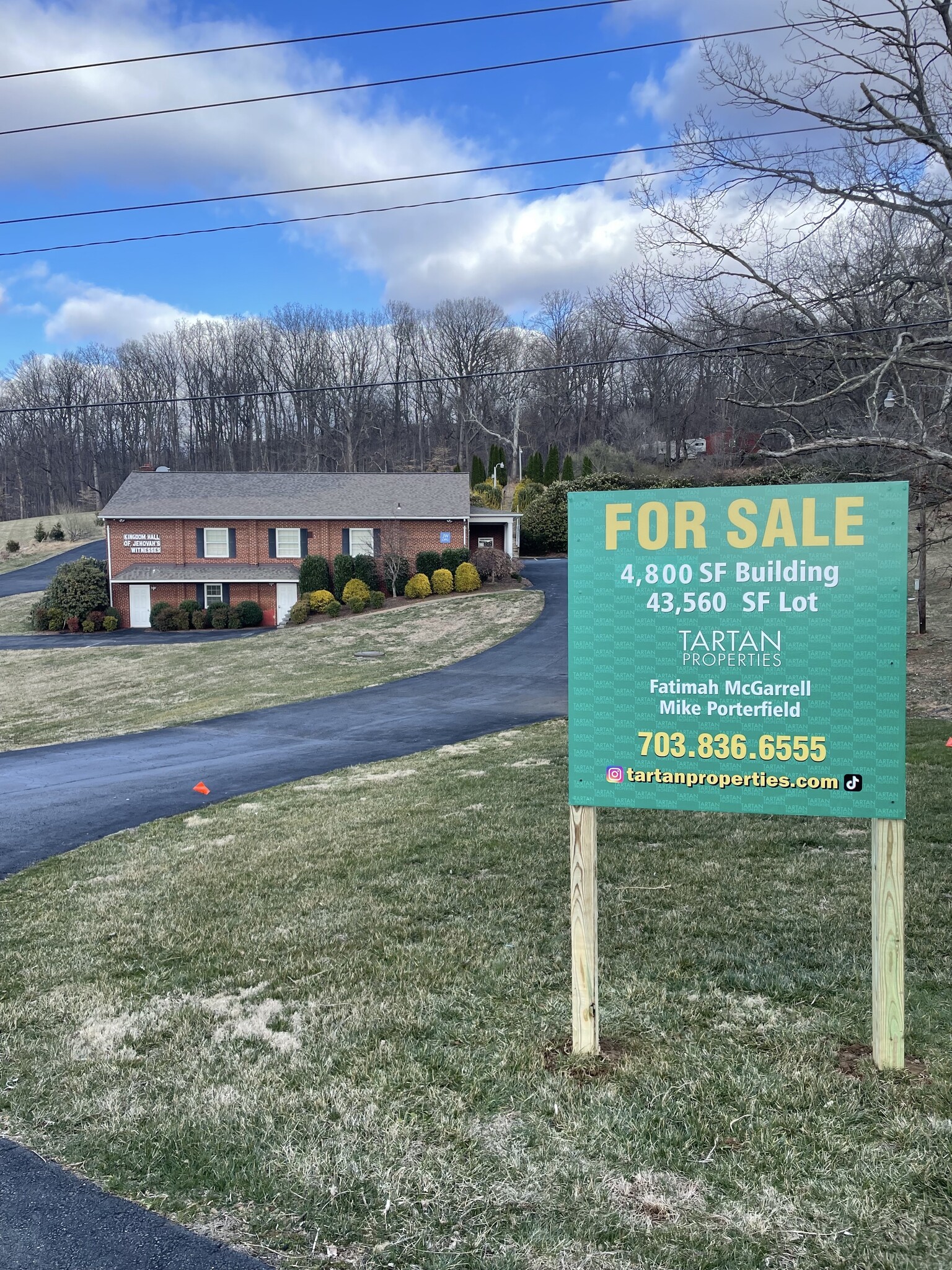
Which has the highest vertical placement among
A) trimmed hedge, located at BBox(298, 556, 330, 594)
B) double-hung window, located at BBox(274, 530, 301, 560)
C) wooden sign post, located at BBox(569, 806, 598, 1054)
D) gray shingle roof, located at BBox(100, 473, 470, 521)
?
gray shingle roof, located at BBox(100, 473, 470, 521)

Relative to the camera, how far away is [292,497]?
123ft

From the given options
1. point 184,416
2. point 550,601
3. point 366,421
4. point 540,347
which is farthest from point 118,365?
point 550,601

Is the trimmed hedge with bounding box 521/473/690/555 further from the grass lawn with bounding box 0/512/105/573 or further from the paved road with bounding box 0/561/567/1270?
the grass lawn with bounding box 0/512/105/573

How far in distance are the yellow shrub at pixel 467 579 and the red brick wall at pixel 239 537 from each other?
2.42 meters

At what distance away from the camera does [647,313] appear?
10.7 m

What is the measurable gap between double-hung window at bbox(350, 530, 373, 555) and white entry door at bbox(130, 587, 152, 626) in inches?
321

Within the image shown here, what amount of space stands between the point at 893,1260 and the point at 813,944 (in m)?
2.65

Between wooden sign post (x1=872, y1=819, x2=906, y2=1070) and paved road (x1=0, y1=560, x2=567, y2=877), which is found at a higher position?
wooden sign post (x1=872, y1=819, x2=906, y2=1070)

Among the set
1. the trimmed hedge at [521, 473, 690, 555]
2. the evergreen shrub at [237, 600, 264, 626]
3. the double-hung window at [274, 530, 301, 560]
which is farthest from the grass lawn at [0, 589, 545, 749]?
the trimmed hedge at [521, 473, 690, 555]

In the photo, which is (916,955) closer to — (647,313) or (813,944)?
(813,944)

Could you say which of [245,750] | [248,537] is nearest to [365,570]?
[248,537]

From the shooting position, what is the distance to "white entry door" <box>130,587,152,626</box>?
35.1m

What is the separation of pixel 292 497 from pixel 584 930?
34833 mm

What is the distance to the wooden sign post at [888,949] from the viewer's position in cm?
398
